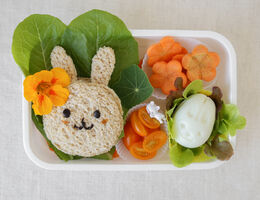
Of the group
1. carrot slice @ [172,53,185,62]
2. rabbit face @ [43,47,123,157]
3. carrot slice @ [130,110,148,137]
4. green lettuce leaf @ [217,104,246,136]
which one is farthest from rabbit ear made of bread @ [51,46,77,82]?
green lettuce leaf @ [217,104,246,136]

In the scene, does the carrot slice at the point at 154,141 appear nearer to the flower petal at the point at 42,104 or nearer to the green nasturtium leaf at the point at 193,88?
the green nasturtium leaf at the point at 193,88

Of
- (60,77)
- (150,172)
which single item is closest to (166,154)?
(150,172)

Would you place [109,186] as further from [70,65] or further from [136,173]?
[70,65]

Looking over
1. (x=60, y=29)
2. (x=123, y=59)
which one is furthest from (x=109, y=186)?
(x=60, y=29)

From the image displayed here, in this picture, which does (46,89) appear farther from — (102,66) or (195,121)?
(195,121)

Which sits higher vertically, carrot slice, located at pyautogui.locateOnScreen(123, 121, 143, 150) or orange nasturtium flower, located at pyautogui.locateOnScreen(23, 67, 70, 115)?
orange nasturtium flower, located at pyautogui.locateOnScreen(23, 67, 70, 115)

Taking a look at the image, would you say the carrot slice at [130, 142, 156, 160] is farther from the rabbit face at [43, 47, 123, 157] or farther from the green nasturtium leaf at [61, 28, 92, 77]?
the green nasturtium leaf at [61, 28, 92, 77]

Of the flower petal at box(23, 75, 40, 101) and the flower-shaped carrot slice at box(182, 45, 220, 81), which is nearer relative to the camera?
the flower petal at box(23, 75, 40, 101)

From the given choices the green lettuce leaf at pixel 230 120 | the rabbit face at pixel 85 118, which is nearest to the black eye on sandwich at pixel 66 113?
the rabbit face at pixel 85 118
